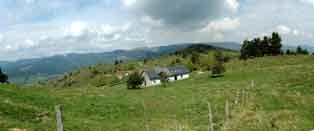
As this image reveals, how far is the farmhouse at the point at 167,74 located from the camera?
107m

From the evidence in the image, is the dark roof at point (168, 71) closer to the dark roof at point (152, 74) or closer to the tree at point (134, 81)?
the dark roof at point (152, 74)

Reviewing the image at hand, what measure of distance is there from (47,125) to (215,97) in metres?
19.3

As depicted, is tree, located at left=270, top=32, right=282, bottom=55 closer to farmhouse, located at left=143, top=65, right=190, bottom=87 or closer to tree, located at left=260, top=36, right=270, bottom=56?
tree, located at left=260, top=36, right=270, bottom=56

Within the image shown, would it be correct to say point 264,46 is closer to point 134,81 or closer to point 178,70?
point 178,70

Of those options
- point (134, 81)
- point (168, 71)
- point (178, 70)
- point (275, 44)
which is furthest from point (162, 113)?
point (275, 44)

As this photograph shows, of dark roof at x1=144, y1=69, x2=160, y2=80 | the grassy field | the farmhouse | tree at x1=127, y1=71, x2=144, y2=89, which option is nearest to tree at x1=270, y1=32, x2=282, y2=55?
the farmhouse

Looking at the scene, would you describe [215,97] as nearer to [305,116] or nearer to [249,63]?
[305,116]

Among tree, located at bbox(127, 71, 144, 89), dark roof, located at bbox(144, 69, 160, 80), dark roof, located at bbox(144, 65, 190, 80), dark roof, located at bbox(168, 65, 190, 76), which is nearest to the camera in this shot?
tree, located at bbox(127, 71, 144, 89)

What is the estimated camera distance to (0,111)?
20672 mm

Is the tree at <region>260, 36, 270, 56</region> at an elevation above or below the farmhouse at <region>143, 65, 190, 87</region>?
above

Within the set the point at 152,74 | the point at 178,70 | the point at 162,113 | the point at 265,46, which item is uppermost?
the point at 265,46

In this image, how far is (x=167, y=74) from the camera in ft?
331

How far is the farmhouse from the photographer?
107 m

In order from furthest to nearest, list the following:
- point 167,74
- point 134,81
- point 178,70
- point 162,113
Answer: point 178,70, point 167,74, point 134,81, point 162,113
